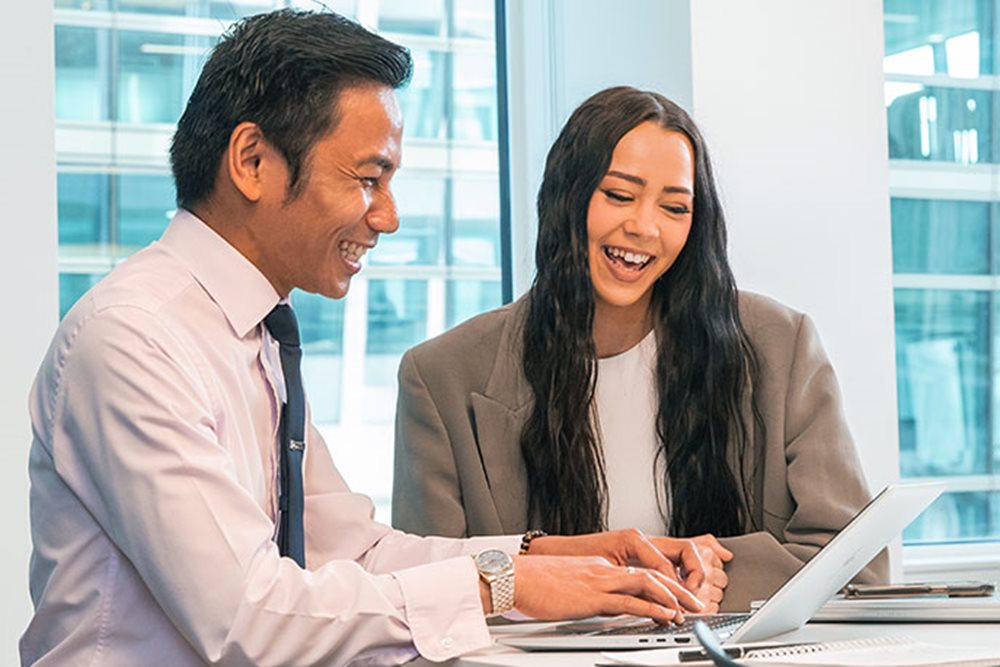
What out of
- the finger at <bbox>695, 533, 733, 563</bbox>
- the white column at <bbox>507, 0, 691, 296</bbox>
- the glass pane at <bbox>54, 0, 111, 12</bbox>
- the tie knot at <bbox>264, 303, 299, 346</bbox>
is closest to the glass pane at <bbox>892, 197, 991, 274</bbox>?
the white column at <bbox>507, 0, 691, 296</bbox>

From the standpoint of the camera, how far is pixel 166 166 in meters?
2.86

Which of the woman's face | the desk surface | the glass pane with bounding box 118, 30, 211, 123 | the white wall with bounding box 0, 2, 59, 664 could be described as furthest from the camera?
the glass pane with bounding box 118, 30, 211, 123

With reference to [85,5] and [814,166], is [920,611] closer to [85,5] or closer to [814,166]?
[814,166]

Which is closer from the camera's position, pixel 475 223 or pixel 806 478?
pixel 806 478

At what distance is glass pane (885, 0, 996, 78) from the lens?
331 centimetres

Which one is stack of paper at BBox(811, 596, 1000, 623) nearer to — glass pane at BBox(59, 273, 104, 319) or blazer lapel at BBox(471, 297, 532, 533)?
blazer lapel at BBox(471, 297, 532, 533)

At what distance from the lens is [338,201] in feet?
5.44

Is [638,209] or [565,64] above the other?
[565,64]

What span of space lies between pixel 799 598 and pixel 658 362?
0.91m

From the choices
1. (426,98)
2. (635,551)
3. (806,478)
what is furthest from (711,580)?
(426,98)

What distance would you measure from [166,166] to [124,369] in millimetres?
1539

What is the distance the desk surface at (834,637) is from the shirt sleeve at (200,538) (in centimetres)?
4

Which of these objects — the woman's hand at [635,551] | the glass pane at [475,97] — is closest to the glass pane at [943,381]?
the glass pane at [475,97]

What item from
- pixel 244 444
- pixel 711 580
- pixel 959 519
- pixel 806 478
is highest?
pixel 244 444
